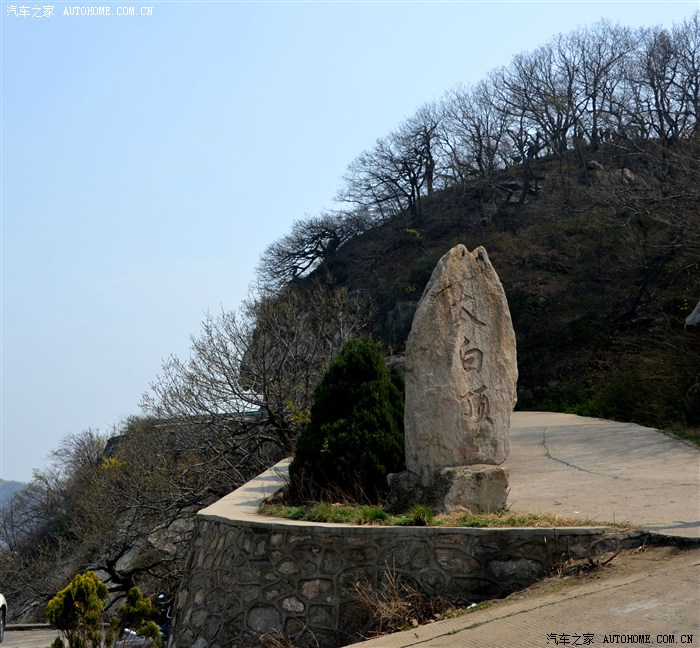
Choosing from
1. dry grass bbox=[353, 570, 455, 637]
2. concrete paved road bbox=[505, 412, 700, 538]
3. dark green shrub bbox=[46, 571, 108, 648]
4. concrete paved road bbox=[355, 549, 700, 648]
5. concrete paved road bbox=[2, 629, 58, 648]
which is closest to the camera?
concrete paved road bbox=[355, 549, 700, 648]

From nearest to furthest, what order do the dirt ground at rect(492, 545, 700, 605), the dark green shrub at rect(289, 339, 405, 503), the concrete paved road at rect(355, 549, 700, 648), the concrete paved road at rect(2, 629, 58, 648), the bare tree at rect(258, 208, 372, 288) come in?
1. the concrete paved road at rect(355, 549, 700, 648)
2. the dirt ground at rect(492, 545, 700, 605)
3. the dark green shrub at rect(289, 339, 405, 503)
4. the concrete paved road at rect(2, 629, 58, 648)
5. the bare tree at rect(258, 208, 372, 288)

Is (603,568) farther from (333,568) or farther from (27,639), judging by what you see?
(27,639)

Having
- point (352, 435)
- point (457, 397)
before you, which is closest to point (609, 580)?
point (457, 397)

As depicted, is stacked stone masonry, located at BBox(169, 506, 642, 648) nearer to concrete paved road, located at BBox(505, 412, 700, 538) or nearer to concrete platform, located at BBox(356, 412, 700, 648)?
concrete platform, located at BBox(356, 412, 700, 648)

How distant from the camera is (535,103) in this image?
39.4 metres

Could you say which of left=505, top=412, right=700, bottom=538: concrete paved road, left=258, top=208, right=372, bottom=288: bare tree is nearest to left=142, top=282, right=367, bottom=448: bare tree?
left=505, top=412, right=700, bottom=538: concrete paved road

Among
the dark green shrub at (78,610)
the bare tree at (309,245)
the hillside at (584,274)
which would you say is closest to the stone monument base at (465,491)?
the dark green shrub at (78,610)

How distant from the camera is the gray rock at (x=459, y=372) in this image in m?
8.22

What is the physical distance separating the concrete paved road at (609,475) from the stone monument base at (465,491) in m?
0.39

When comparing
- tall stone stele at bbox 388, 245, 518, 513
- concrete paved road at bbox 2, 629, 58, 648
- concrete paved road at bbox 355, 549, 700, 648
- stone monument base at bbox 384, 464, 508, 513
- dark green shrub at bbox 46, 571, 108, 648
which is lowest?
concrete paved road at bbox 2, 629, 58, 648

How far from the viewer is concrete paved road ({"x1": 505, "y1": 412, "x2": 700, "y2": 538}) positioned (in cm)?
765

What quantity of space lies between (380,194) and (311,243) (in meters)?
5.73

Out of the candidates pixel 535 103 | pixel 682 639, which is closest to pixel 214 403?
pixel 682 639

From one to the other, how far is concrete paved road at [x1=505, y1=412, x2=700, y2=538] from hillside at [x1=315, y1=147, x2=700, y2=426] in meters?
2.01
